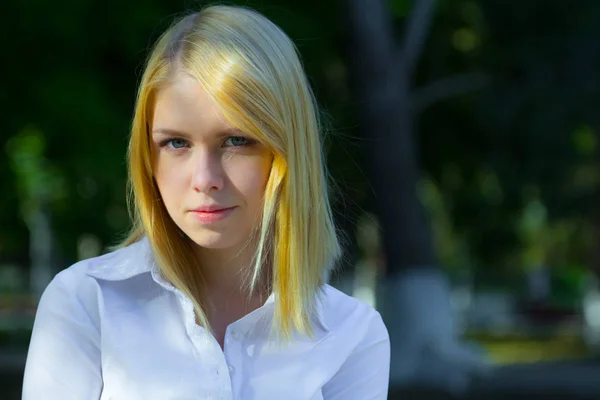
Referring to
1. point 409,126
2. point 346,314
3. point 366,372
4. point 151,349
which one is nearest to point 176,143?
point 151,349

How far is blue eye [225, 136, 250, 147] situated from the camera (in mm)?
2230

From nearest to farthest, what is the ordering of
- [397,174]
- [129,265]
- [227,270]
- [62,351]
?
[62,351]
[129,265]
[227,270]
[397,174]

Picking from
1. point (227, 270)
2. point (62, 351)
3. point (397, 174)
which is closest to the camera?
point (62, 351)

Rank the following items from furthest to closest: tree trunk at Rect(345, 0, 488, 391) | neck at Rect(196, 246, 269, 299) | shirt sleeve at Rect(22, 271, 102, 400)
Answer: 1. tree trunk at Rect(345, 0, 488, 391)
2. neck at Rect(196, 246, 269, 299)
3. shirt sleeve at Rect(22, 271, 102, 400)

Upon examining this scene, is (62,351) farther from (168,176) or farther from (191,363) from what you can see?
(168,176)

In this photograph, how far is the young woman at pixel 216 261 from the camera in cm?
220

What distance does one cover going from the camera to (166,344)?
7.40 feet

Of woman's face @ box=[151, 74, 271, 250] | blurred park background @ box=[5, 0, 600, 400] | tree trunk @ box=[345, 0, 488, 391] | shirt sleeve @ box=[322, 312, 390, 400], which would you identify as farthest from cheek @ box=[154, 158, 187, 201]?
tree trunk @ box=[345, 0, 488, 391]

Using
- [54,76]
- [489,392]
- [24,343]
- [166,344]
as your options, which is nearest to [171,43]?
[166,344]

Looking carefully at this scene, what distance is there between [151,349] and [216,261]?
25cm

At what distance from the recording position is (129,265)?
2.32m

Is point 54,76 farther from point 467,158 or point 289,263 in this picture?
point 289,263

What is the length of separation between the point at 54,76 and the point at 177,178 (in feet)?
31.3

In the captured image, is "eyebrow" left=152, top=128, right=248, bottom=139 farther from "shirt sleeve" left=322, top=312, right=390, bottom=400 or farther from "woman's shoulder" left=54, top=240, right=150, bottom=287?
"shirt sleeve" left=322, top=312, right=390, bottom=400
